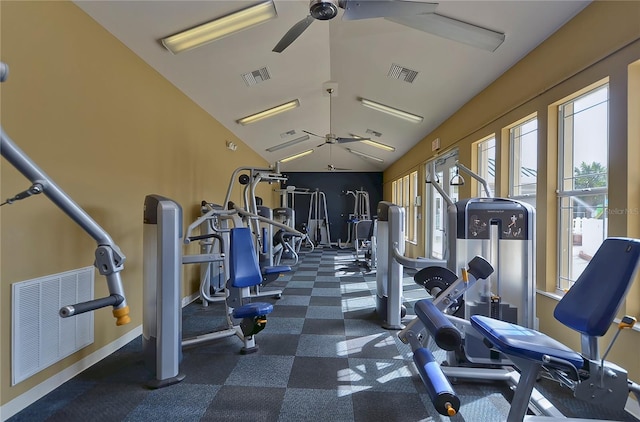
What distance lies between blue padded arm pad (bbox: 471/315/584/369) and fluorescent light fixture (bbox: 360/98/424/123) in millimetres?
4261

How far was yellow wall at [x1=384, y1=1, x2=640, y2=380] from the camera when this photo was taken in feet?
6.65

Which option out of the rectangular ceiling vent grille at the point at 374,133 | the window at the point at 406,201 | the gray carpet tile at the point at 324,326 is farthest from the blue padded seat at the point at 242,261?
the window at the point at 406,201

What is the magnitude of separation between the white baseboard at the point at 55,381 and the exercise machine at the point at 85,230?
1.24 metres

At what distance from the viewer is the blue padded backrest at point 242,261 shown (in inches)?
112

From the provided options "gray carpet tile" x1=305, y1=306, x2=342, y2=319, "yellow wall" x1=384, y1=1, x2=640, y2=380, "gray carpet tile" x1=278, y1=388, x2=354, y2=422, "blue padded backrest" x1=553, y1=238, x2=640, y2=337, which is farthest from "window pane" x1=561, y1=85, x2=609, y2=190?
"gray carpet tile" x1=305, y1=306, x2=342, y2=319

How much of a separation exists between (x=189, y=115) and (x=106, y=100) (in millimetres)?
1592

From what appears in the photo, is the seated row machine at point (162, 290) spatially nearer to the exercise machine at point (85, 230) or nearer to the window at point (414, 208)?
the exercise machine at point (85, 230)

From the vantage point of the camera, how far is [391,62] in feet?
12.6

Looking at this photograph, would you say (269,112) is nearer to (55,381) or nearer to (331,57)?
(331,57)

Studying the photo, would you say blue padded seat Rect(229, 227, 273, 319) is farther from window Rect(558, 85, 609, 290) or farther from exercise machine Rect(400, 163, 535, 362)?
window Rect(558, 85, 609, 290)

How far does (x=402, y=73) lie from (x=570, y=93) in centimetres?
197

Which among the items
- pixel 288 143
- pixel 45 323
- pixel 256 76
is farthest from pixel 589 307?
pixel 288 143

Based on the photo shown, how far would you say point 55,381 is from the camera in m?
2.16

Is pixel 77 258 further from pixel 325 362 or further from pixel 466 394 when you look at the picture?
pixel 466 394
